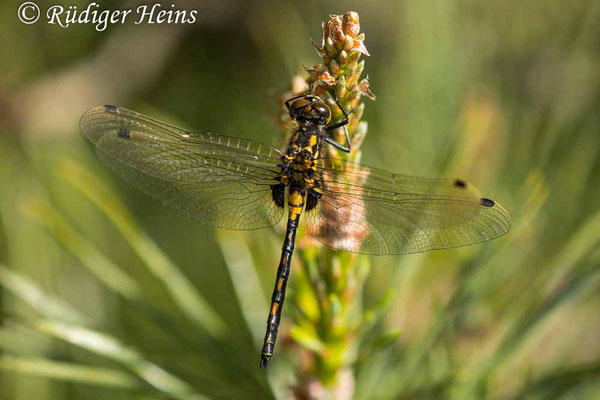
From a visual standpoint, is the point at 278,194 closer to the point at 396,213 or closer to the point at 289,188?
the point at 289,188

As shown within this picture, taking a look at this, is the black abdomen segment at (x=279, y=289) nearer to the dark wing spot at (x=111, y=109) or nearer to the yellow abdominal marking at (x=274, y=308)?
the yellow abdominal marking at (x=274, y=308)

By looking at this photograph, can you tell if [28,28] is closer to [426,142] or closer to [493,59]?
[426,142]

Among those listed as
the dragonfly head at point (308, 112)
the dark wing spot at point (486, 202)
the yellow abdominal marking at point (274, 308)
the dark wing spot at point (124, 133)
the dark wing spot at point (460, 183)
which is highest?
the dark wing spot at point (124, 133)

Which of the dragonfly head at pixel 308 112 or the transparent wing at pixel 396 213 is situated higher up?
the dragonfly head at pixel 308 112

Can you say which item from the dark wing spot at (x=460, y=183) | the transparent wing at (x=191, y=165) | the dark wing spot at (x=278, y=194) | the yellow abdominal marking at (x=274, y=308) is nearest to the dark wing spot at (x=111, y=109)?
the transparent wing at (x=191, y=165)

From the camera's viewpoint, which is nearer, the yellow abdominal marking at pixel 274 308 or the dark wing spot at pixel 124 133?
the yellow abdominal marking at pixel 274 308

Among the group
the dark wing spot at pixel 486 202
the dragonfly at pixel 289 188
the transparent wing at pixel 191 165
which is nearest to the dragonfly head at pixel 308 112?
the dragonfly at pixel 289 188

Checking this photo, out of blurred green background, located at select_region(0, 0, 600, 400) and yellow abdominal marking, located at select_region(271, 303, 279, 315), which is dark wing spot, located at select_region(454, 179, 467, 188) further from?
yellow abdominal marking, located at select_region(271, 303, 279, 315)

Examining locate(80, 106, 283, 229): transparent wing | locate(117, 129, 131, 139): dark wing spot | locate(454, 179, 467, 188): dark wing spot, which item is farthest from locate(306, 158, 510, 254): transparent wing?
locate(117, 129, 131, 139): dark wing spot
